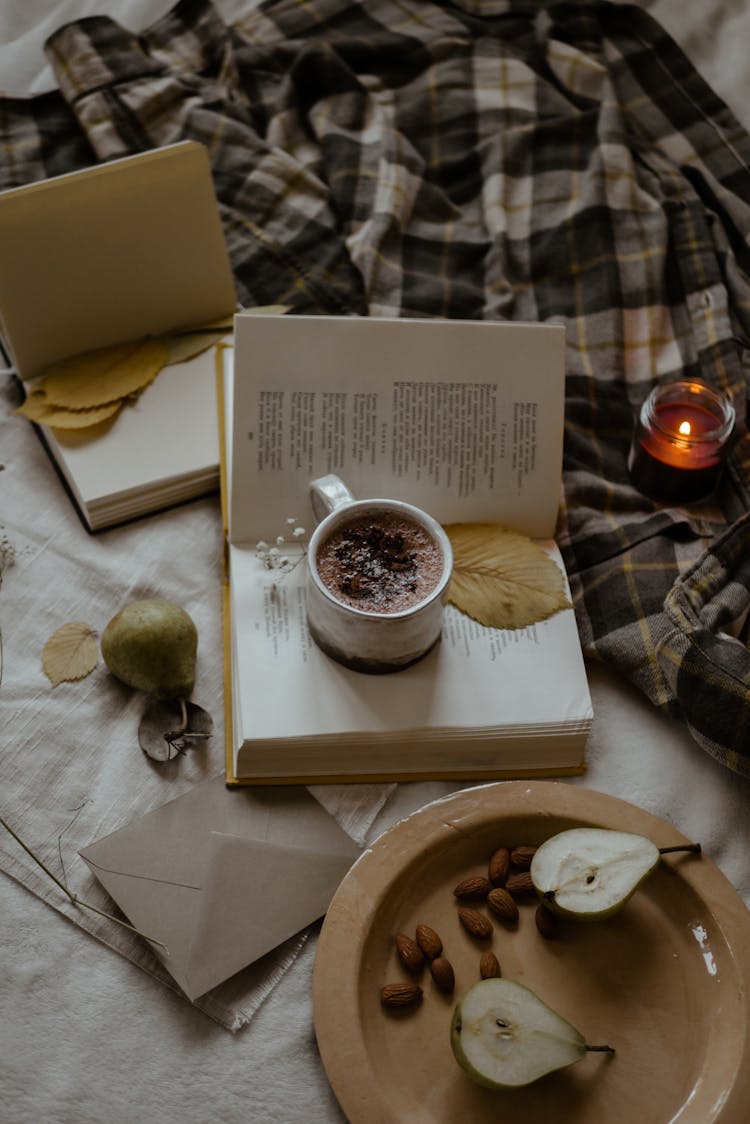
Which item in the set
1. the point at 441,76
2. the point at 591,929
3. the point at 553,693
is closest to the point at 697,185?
the point at 441,76

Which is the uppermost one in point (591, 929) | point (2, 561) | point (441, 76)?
point (441, 76)

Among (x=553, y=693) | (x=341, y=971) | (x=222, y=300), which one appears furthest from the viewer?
(x=222, y=300)

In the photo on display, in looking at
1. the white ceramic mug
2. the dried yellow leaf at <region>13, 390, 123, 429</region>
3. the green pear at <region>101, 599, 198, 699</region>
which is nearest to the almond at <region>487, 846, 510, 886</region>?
the white ceramic mug

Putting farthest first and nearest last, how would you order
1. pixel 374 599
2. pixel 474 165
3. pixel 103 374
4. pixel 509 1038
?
1. pixel 474 165
2. pixel 103 374
3. pixel 374 599
4. pixel 509 1038

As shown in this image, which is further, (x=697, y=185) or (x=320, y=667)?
(x=697, y=185)

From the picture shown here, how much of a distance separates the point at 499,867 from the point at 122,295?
1.93 ft

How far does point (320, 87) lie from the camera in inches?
45.4

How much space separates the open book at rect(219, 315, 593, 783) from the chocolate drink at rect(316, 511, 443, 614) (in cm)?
7

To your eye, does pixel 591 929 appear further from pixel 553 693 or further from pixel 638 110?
pixel 638 110

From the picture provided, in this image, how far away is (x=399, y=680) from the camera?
799mm

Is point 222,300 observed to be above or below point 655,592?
above

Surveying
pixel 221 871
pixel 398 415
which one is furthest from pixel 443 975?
pixel 398 415

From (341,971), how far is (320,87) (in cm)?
89

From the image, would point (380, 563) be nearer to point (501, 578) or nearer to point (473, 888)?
Result: point (501, 578)
